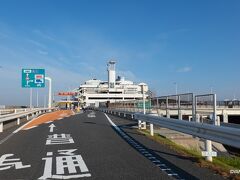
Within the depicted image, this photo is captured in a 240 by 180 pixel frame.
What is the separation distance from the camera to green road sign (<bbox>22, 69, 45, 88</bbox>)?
47969 mm

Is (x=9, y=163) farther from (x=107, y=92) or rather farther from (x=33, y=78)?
(x=107, y=92)

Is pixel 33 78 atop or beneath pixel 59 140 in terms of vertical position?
atop

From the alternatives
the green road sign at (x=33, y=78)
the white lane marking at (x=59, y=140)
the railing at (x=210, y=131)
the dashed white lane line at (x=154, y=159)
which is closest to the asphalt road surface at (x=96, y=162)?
the dashed white lane line at (x=154, y=159)

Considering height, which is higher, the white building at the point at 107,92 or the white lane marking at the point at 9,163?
the white building at the point at 107,92

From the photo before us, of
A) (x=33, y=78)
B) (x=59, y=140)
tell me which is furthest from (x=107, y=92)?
(x=59, y=140)

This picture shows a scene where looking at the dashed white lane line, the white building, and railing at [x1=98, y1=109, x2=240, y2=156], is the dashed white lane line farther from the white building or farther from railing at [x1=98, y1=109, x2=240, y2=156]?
the white building

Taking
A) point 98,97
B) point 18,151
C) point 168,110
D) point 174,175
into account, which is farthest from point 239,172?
point 98,97

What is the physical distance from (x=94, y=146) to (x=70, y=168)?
3.71 metres

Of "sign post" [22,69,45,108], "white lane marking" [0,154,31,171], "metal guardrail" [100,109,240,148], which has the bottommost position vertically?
"white lane marking" [0,154,31,171]

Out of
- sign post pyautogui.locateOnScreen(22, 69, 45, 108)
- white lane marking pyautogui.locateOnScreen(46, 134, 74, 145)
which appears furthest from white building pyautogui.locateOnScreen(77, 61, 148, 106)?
white lane marking pyautogui.locateOnScreen(46, 134, 74, 145)

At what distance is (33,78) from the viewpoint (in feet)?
160

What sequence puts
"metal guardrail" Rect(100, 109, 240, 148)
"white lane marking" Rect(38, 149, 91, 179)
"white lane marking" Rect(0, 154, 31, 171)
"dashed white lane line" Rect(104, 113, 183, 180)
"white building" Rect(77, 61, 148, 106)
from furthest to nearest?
"white building" Rect(77, 61, 148, 106), "white lane marking" Rect(0, 154, 31, 171), "metal guardrail" Rect(100, 109, 240, 148), "dashed white lane line" Rect(104, 113, 183, 180), "white lane marking" Rect(38, 149, 91, 179)

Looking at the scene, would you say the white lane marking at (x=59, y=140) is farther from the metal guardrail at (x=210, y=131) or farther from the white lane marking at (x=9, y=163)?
the metal guardrail at (x=210, y=131)

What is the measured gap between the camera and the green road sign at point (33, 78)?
48.0 meters
